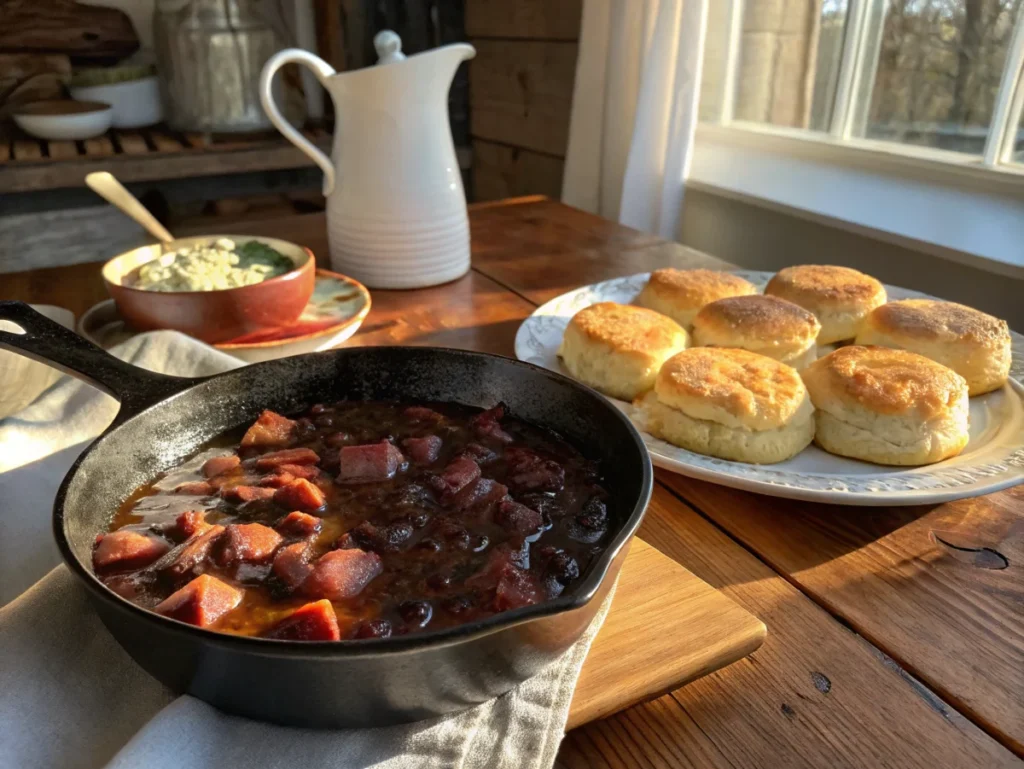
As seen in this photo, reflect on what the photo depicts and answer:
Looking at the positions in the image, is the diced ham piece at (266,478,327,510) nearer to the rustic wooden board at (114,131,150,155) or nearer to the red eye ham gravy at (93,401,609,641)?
the red eye ham gravy at (93,401,609,641)

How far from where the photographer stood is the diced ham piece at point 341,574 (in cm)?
67

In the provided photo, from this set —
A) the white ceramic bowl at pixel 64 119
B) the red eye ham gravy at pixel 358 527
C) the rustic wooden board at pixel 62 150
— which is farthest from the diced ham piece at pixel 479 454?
the white ceramic bowl at pixel 64 119

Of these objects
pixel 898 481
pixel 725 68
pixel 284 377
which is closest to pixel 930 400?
pixel 898 481

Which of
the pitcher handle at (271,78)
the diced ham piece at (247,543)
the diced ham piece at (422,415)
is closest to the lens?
the diced ham piece at (247,543)

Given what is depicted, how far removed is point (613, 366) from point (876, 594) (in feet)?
1.56

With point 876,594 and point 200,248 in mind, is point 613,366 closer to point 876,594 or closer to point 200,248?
point 876,594

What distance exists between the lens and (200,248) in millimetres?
1469

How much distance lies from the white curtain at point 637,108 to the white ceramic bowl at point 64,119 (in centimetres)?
202

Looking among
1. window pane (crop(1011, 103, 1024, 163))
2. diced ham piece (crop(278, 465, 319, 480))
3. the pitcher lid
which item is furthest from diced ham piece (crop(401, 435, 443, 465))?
window pane (crop(1011, 103, 1024, 163))

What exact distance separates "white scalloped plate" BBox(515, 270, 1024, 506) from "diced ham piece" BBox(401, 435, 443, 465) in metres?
0.27

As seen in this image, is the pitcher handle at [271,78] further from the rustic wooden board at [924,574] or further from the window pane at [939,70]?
the window pane at [939,70]

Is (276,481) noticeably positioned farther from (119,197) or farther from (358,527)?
(119,197)

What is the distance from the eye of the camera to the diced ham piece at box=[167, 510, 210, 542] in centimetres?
75

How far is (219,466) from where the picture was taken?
86 cm
